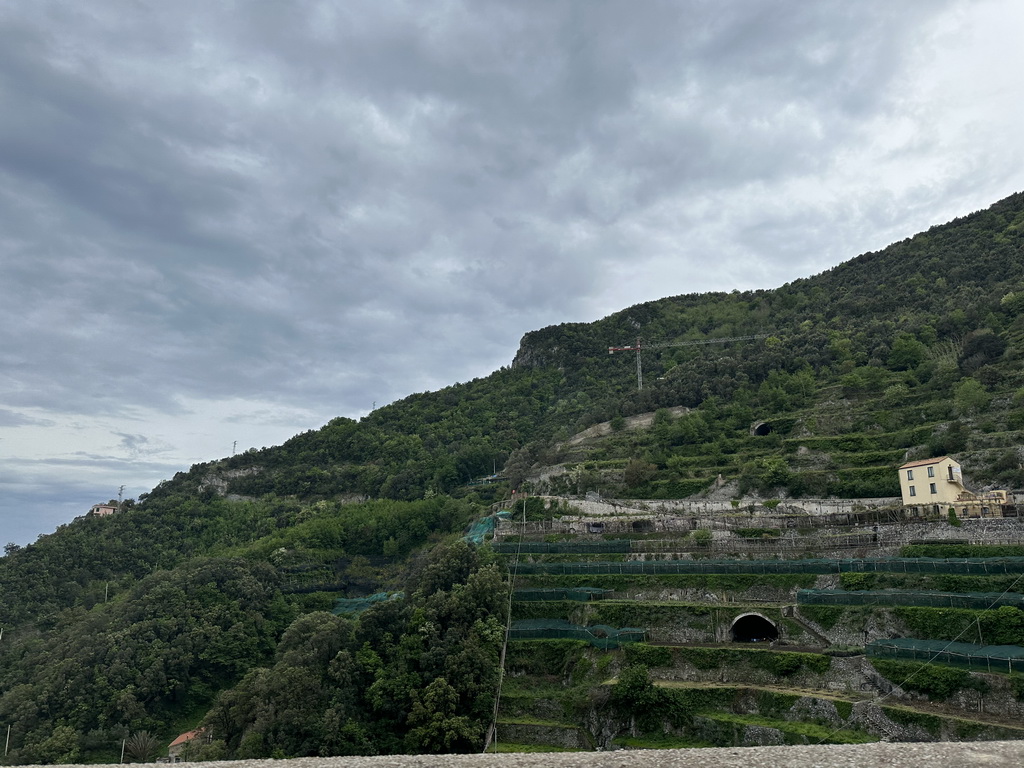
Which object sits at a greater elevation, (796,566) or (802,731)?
(796,566)

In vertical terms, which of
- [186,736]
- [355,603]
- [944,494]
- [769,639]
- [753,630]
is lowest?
[186,736]

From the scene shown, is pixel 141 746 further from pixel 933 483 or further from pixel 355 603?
pixel 933 483

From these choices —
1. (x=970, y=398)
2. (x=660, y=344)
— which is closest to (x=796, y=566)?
(x=970, y=398)

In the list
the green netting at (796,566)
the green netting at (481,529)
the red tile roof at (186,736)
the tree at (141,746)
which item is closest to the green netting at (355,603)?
the green netting at (481,529)

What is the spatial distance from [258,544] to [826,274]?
3910 inches

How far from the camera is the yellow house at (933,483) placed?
39.7 metres

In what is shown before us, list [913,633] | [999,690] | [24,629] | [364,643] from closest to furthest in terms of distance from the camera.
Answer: [999,690] < [913,633] < [364,643] < [24,629]

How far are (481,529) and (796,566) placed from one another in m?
27.0

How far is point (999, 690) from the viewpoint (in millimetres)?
24000

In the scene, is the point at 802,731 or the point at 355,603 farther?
the point at 355,603

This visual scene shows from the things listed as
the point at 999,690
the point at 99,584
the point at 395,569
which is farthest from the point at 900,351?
the point at 99,584

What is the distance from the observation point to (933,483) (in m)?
40.5

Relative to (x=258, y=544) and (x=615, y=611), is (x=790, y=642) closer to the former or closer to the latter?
(x=615, y=611)

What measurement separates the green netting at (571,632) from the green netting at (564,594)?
1489 millimetres
